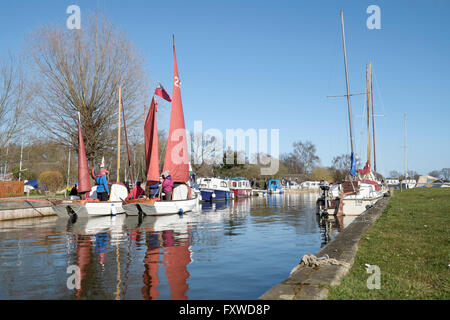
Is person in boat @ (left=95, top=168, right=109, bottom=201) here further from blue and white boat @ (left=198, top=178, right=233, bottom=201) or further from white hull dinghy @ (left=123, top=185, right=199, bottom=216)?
blue and white boat @ (left=198, top=178, right=233, bottom=201)

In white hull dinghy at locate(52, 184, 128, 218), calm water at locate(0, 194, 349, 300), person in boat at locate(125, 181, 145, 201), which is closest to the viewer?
calm water at locate(0, 194, 349, 300)

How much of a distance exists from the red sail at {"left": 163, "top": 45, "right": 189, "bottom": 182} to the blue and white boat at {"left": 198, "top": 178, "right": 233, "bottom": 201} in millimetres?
19452

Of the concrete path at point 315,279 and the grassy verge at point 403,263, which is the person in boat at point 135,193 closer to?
the grassy verge at point 403,263

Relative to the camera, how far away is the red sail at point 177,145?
2373 cm

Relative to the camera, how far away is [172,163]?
2375 cm

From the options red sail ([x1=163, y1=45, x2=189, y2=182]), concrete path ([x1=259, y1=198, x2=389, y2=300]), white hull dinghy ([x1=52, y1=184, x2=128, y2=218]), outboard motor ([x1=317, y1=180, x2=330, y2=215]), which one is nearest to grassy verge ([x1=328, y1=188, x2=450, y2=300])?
concrete path ([x1=259, y1=198, x2=389, y2=300])

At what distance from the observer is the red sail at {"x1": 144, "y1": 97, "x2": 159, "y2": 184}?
76.3 feet

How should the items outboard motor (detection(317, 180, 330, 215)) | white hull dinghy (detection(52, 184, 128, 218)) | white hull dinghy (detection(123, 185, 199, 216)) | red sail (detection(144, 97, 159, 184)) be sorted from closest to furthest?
white hull dinghy (detection(52, 184, 128, 218)) → white hull dinghy (detection(123, 185, 199, 216)) → outboard motor (detection(317, 180, 330, 215)) → red sail (detection(144, 97, 159, 184))

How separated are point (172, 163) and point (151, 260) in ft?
48.1

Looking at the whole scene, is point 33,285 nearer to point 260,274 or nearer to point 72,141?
point 260,274

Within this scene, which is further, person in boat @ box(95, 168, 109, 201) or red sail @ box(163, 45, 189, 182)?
red sail @ box(163, 45, 189, 182)

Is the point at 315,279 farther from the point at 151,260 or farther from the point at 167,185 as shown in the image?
the point at 167,185
